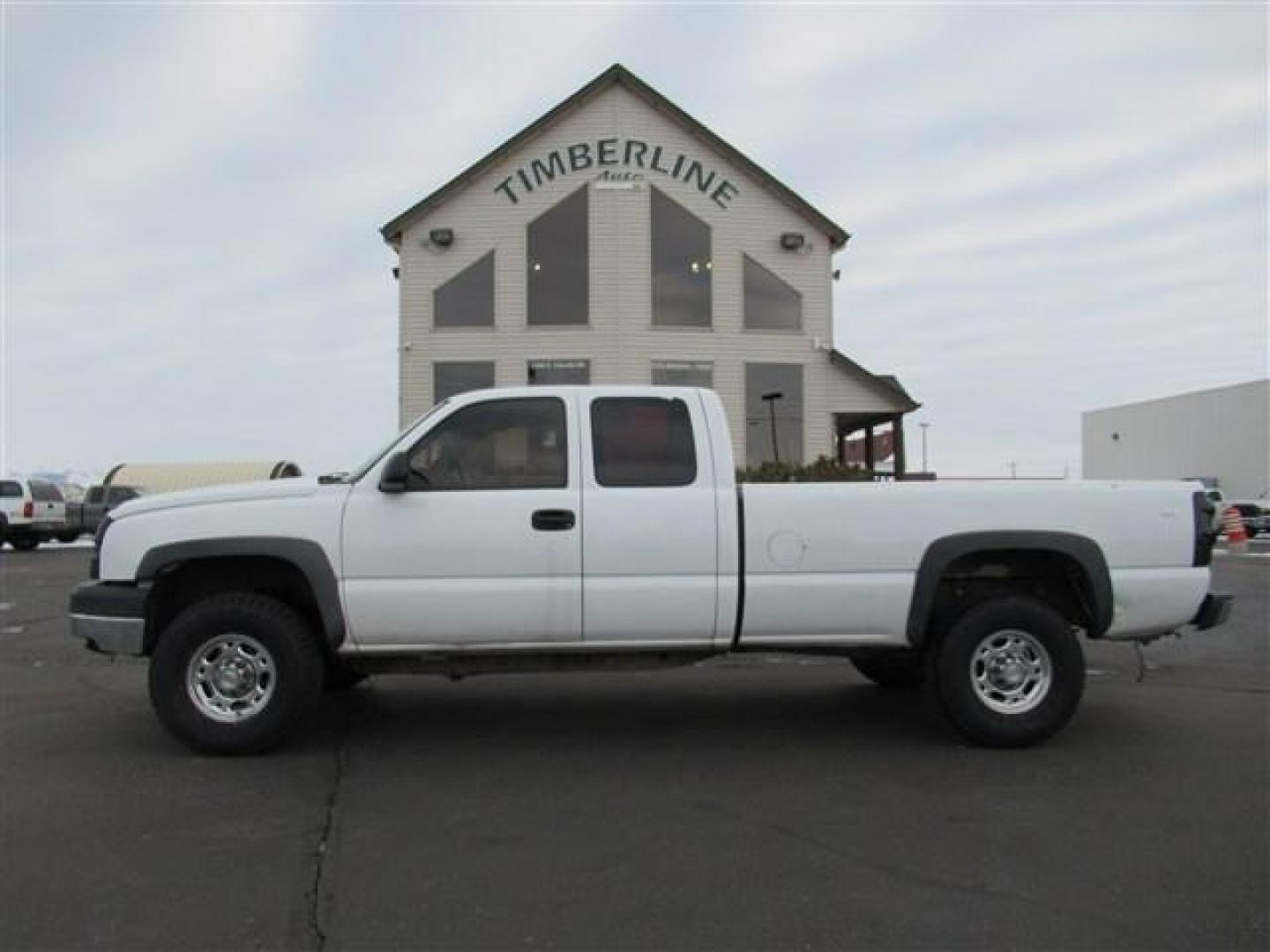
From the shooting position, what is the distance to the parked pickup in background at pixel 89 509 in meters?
26.4

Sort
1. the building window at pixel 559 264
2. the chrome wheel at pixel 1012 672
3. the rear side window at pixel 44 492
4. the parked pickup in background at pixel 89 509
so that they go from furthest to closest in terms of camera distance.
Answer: the parked pickup in background at pixel 89 509
the rear side window at pixel 44 492
the building window at pixel 559 264
the chrome wheel at pixel 1012 672

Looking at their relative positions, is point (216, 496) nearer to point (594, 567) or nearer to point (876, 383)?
point (594, 567)

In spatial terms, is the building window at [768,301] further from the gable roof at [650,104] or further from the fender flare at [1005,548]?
the fender flare at [1005,548]

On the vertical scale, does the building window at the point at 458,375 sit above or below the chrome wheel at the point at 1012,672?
above

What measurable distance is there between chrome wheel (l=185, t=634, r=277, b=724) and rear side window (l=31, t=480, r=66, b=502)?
22.1 meters

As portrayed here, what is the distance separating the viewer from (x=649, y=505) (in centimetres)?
579

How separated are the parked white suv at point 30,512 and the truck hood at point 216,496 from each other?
21.3 m

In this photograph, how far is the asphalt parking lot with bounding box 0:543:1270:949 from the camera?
3684mm

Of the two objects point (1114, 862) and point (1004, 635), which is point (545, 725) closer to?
point (1004, 635)

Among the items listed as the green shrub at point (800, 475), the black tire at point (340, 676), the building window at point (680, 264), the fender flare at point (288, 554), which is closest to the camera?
the fender flare at point (288, 554)

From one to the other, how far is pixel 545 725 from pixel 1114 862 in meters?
3.30

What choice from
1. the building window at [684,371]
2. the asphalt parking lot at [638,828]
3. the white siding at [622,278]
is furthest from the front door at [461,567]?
the building window at [684,371]

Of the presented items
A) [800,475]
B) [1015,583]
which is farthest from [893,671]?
[800,475]

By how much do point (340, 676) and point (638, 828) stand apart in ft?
10.3
